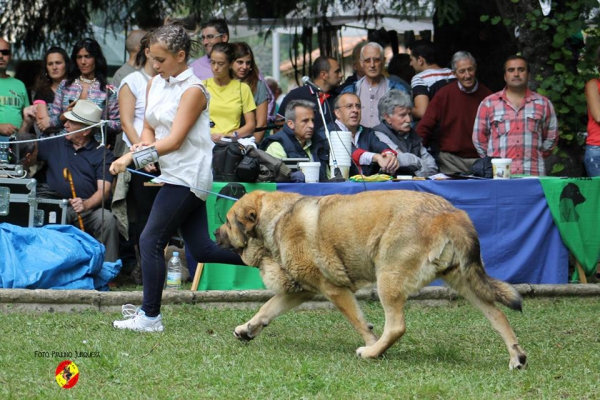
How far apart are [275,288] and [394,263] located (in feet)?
3.17

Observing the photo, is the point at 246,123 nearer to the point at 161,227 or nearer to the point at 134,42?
the point at 134,42

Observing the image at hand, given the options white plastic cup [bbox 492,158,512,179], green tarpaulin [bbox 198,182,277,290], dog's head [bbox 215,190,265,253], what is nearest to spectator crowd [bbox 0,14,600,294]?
green tarpaulin [bbox 198,182,277,290]

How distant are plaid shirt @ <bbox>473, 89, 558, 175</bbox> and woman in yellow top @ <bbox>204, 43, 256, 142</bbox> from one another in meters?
2.40

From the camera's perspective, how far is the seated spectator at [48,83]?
10.2 metres

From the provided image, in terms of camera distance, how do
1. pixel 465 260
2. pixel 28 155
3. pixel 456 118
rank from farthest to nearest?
pixel 456 118, pixel 28 155, pixel 465 260

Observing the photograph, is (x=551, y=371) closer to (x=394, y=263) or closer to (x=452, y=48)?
(x=394, y=263)

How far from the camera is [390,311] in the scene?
19.2 feet

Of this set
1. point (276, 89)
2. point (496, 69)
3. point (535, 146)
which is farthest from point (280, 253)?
point (276, 89)

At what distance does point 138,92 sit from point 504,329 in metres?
5.05

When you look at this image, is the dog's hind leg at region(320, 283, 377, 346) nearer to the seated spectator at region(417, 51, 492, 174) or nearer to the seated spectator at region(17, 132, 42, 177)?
the seated spectator at region(417, 51, 492, 174)

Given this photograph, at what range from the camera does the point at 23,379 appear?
5.28 m

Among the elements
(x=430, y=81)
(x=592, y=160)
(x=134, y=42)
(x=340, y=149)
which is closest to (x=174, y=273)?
(x=340, y=149)

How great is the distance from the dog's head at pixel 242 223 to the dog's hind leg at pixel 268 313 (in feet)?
1.44

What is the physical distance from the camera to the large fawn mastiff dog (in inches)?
225
